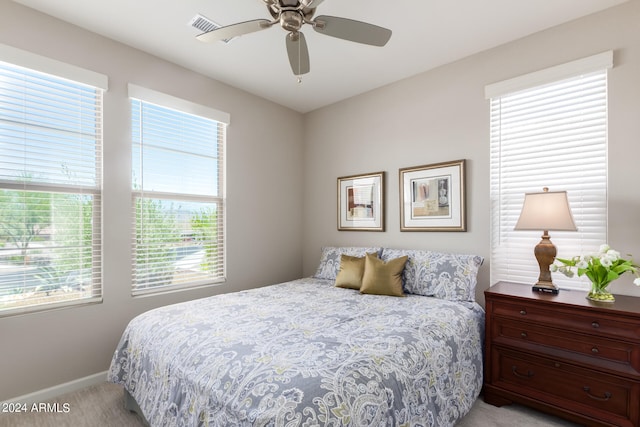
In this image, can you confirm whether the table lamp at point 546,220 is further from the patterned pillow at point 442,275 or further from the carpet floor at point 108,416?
the carpet floor at point 108,416

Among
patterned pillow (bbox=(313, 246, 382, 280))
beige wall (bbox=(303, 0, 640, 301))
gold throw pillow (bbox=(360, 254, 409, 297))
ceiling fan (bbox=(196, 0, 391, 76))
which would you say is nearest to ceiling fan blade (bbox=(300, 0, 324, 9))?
ceiling fan (bbox=(196, 0, 391, 76))

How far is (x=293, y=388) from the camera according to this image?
48.4 inches

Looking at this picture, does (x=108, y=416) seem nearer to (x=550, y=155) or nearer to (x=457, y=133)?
(x=457, y=133)

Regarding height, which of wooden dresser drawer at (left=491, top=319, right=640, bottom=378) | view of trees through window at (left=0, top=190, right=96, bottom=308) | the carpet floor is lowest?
the carpet floor

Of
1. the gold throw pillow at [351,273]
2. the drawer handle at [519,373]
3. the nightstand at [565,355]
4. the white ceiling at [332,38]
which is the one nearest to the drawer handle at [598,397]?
the nightstand at [565,355]

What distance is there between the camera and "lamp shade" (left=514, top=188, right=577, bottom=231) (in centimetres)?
216

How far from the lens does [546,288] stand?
229cm

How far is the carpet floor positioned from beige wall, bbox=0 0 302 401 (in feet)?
0.73

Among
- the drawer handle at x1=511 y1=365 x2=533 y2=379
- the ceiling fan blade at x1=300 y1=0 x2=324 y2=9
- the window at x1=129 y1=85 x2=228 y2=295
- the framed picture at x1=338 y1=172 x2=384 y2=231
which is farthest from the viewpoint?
the framed picture at x1=338 y1=172 x2=384 y2=231

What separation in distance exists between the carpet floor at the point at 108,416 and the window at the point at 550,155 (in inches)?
39.6

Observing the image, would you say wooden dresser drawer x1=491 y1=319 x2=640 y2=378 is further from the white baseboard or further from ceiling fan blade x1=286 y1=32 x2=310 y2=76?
the white baseboard

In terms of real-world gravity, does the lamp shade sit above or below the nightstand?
above

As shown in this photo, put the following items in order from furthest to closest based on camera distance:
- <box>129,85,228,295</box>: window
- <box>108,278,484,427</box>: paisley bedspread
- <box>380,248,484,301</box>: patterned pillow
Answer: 1. <box>129,85,228,295</box>: window
2. <box>380,248,484,301</box>: patterned pillow
3. <box>108,278,484,427</box>: paisley bedspread

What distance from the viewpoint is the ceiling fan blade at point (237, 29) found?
1701 mm
